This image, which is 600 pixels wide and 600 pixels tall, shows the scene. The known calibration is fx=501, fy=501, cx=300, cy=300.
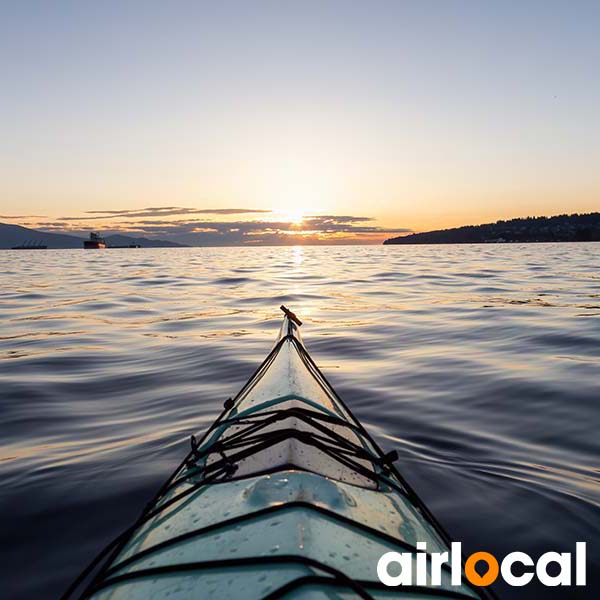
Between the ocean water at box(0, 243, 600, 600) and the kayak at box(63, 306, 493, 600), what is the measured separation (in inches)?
33.7

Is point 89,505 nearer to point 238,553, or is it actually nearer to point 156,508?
point 156,508

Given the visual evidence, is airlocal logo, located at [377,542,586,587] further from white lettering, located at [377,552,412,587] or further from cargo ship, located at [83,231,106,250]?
cargo ship, located at [83,231,106,250]

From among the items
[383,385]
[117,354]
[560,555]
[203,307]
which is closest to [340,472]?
[560,555]

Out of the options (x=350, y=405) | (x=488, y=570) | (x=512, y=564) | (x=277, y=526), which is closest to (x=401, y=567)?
(x=277, y=526)

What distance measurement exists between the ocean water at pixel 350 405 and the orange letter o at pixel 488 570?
0.26 ft

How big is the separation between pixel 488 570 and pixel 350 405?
3278mm

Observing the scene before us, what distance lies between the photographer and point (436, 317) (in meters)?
13.0

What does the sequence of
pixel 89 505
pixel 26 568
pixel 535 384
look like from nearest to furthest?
1. pixel 26 568
2. pixel 89 505
3. pixel 535 384

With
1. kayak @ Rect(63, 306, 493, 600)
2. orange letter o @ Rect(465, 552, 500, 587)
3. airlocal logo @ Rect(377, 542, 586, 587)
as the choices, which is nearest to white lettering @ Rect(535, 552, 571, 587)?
airlocal logo @ Rect(377, 542, 586, 587)

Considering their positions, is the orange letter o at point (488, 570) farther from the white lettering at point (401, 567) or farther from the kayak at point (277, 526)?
the white lettering at point (401, 567)

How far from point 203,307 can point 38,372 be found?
828 cm

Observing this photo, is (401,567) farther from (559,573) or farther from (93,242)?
(93,242)

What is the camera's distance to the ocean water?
352cm

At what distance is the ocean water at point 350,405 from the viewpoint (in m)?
3.52
